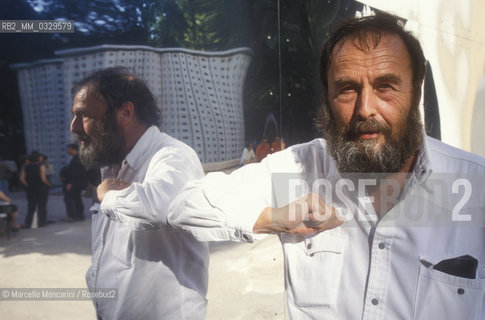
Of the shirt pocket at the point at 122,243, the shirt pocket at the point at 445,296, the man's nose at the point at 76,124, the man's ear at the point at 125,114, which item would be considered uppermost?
the man's ear at the point at 125,114

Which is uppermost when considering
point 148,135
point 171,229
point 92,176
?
point 148,135

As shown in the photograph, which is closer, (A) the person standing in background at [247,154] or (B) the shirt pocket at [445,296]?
(B) the shirt pocket at [445,296]

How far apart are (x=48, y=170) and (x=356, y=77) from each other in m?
1.18

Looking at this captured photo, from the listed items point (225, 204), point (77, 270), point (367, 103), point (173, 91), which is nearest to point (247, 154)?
point (225, 204)

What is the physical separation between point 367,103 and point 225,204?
641mm

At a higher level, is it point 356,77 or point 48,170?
point 356,77

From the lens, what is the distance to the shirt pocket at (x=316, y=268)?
1500 millimetres

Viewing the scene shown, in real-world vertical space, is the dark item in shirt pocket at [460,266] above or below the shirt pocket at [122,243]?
below

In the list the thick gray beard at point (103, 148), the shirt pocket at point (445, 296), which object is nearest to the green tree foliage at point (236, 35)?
the thick gray beard at point (103, 148)

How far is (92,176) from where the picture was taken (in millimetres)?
1481

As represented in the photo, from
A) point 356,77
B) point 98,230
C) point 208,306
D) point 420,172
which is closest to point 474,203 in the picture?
point 420,172

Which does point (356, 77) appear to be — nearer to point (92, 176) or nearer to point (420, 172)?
point (420, 172)

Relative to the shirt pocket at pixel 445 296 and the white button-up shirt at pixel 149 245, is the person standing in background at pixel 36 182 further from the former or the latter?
the shirt pocket at pixel 445 296

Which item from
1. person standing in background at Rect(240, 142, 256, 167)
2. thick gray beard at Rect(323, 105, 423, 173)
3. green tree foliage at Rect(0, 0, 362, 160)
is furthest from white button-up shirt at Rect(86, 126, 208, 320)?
thick gray beard at Rect(323, 105, 423, 173)
